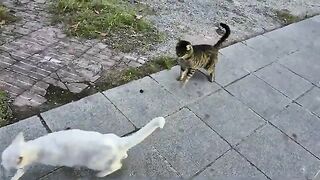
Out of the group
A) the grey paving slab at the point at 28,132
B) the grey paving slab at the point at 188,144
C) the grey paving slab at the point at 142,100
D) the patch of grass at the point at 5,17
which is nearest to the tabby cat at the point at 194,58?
the grey paving slab at the point at 142,100

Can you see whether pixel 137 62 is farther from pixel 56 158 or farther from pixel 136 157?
pixel 56 158

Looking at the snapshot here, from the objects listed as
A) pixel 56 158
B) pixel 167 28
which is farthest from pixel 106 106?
pixel 167 28

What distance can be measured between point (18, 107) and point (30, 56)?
32.6 inches

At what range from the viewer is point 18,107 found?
2.98 metres

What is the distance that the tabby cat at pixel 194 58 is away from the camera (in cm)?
304

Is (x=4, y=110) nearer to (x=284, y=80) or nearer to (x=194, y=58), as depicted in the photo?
(x=194, y=58)

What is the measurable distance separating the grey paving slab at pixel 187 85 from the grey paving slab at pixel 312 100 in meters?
0.87

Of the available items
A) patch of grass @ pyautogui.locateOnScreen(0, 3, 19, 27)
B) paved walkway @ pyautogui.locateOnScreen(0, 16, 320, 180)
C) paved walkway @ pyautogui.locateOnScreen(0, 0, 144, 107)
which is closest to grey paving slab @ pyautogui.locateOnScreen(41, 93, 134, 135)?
paved walkway @ pyautogui.locateOnScreen(0, 16, 320, 180)

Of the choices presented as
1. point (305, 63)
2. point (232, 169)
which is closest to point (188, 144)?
point (232, 169)

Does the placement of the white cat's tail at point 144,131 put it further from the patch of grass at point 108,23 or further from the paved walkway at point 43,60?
the patch of grass at point 108,23

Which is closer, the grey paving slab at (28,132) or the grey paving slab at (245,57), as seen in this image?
the grey paving slab at (28,132)

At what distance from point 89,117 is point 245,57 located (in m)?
2.03

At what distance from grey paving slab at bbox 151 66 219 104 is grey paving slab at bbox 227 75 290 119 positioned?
242mm

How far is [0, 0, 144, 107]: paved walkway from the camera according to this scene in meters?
3.25
